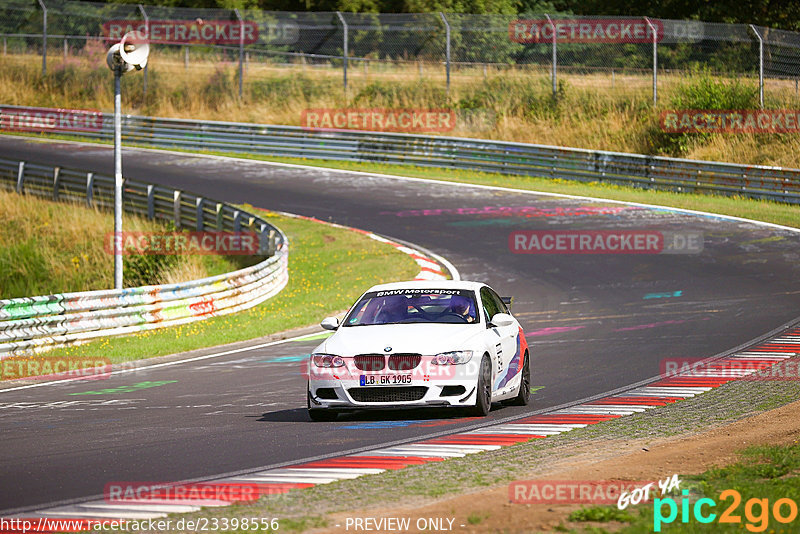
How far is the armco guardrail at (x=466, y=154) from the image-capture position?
31.7 meters

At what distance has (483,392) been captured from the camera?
1104 cm

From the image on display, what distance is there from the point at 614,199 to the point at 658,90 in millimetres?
8468

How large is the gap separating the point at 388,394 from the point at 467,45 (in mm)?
30402

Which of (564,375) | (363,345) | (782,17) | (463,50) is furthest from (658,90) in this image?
(363,345)

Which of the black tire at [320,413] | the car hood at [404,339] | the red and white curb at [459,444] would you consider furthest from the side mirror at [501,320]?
the black tire at [320,413]

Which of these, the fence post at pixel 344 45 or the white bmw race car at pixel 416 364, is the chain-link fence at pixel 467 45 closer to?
the fence post at pixel 344 45

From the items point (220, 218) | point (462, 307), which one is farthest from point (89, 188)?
point (462, 307)

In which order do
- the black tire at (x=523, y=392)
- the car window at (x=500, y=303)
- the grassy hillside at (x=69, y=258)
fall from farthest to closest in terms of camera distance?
1. the grassy hillside at (x=69, y=258)
2. the car window at (x=500, y=303)
3. the black tire at (x=523, y=392)

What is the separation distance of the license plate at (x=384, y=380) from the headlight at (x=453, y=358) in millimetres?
316

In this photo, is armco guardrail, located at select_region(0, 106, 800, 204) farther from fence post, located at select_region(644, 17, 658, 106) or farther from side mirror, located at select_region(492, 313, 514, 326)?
side mirror, located at select_region(492, 313, 514, 326)

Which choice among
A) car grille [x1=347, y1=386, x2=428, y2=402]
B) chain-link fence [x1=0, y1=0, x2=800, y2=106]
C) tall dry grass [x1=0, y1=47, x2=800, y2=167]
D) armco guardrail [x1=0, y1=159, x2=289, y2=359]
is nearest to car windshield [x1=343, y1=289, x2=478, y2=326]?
car grille [x1=347, y1=386, x2=428, y2=402]

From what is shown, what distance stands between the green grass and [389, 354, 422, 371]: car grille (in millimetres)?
6706

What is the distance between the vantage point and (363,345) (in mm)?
11023

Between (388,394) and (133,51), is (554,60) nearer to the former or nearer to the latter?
(133,51)
